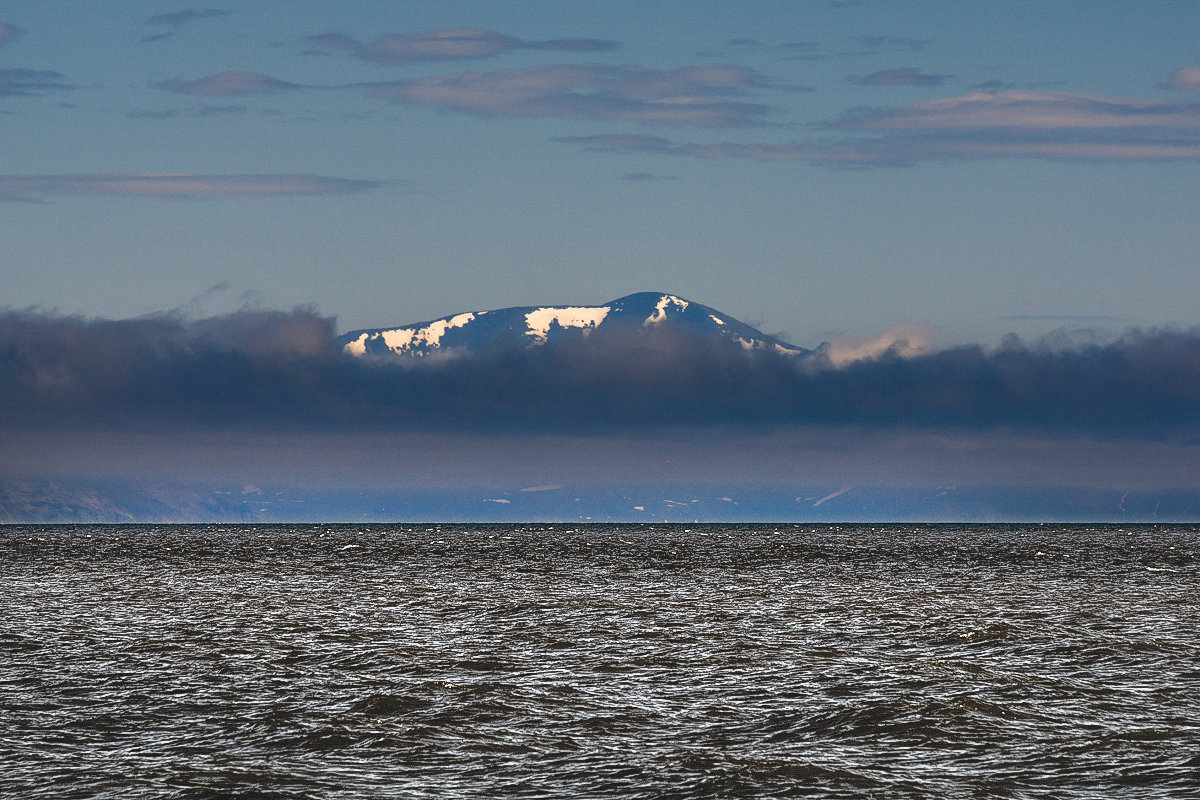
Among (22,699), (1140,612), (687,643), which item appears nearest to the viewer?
(22,699)

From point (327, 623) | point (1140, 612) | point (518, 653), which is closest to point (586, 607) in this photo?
point (327, 623)

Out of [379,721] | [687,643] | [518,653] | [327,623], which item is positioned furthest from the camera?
[327,623]

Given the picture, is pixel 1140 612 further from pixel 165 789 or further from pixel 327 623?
pixel 165 789

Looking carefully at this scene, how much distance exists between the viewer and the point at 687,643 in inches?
1847

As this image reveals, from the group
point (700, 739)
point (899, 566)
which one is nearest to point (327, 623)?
point (700, 739)

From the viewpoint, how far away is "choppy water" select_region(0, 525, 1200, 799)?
24.8 m

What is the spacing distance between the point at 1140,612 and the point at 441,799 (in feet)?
153

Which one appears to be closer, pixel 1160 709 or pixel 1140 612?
pixel 1160 709

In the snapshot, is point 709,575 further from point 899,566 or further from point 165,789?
point 165,789

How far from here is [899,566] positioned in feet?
388

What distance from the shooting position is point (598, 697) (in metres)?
34.1

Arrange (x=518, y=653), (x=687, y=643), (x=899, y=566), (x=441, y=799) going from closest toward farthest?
(x=441, y=799) < (x=518, y=653) < (x=687, y=643) < (x=899, y=566)

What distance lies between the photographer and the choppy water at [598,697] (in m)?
24.8

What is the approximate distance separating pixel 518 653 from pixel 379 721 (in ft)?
44.5
